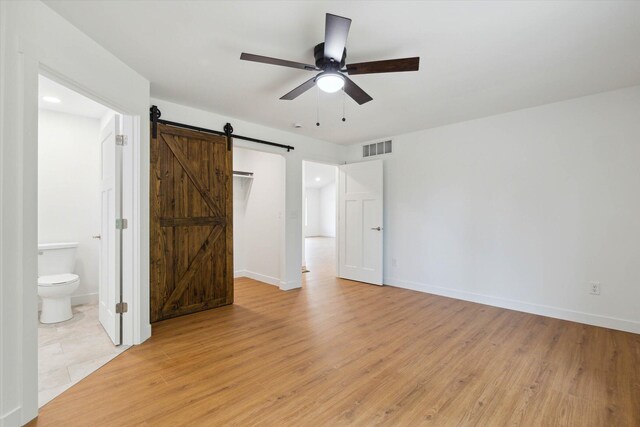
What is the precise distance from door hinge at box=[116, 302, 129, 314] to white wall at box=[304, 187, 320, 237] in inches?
450

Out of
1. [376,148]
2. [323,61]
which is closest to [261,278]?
[376,148]

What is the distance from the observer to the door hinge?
8.80ft

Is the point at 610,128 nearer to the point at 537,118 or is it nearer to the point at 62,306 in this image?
the point at 537,118

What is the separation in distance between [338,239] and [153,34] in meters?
4.19

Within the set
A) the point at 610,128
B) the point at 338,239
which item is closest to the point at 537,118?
the point at 610,128

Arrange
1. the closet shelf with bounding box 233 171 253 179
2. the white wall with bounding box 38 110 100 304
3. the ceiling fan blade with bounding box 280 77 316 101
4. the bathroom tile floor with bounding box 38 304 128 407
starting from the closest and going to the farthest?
the bathroom tile floor with bounding box 38 304 128 407, the ceiling fan blade with bounding box 280 77 316 101, the white wall with bounding box 38 110 100 304, the closet shelf with bounding box 233 171 253 179

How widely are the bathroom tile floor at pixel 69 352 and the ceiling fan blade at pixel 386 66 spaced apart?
120 inches

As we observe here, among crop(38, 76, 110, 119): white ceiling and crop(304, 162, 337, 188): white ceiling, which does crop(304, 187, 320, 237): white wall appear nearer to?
crop(304, 162, 337, 188): white ceiling

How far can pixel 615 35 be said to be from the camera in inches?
83.2

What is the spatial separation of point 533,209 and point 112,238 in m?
4.68

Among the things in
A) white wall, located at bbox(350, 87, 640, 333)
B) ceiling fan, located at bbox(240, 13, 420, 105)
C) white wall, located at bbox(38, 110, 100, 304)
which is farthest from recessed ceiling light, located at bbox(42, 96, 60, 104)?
white wall, located at bbox(350, 87, 640, 333)

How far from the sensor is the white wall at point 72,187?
3607 mm

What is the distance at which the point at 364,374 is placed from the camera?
2215mm

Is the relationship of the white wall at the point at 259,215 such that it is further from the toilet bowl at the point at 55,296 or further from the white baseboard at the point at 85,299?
the toilet bowl at the point at 55,296
